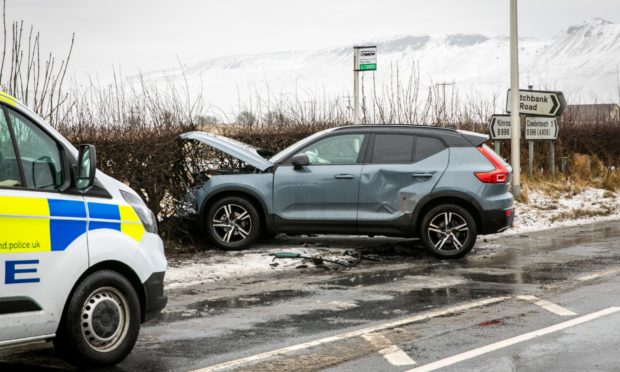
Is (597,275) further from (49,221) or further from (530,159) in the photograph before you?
(530,159)

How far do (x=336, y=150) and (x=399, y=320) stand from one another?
479cm

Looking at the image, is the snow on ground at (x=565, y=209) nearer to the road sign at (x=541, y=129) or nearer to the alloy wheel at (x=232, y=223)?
the road sign at (x=541, y=129)

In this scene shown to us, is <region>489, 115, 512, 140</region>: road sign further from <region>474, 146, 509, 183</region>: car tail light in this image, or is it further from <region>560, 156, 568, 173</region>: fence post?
<region>474, 146, 509, 183</region>: car tail light

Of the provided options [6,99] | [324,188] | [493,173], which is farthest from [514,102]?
[6,99]

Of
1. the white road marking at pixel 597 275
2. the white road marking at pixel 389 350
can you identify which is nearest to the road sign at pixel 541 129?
the white road marking at pixel 597 275

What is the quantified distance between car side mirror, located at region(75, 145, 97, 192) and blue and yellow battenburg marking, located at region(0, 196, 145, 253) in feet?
0.40

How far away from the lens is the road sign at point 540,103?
1908cm

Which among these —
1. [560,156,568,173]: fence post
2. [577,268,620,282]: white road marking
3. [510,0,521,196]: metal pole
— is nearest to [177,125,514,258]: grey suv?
[577,268,620,282]: white road marking

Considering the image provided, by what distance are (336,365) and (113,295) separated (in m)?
1.53

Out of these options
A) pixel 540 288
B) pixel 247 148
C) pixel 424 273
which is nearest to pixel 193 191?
pixel 247 148

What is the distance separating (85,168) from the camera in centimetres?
577

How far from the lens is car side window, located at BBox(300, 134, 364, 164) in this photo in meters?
12.2

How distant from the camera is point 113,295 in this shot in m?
6.08

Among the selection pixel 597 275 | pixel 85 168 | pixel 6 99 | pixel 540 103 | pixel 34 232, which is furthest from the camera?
pixel 540 103
